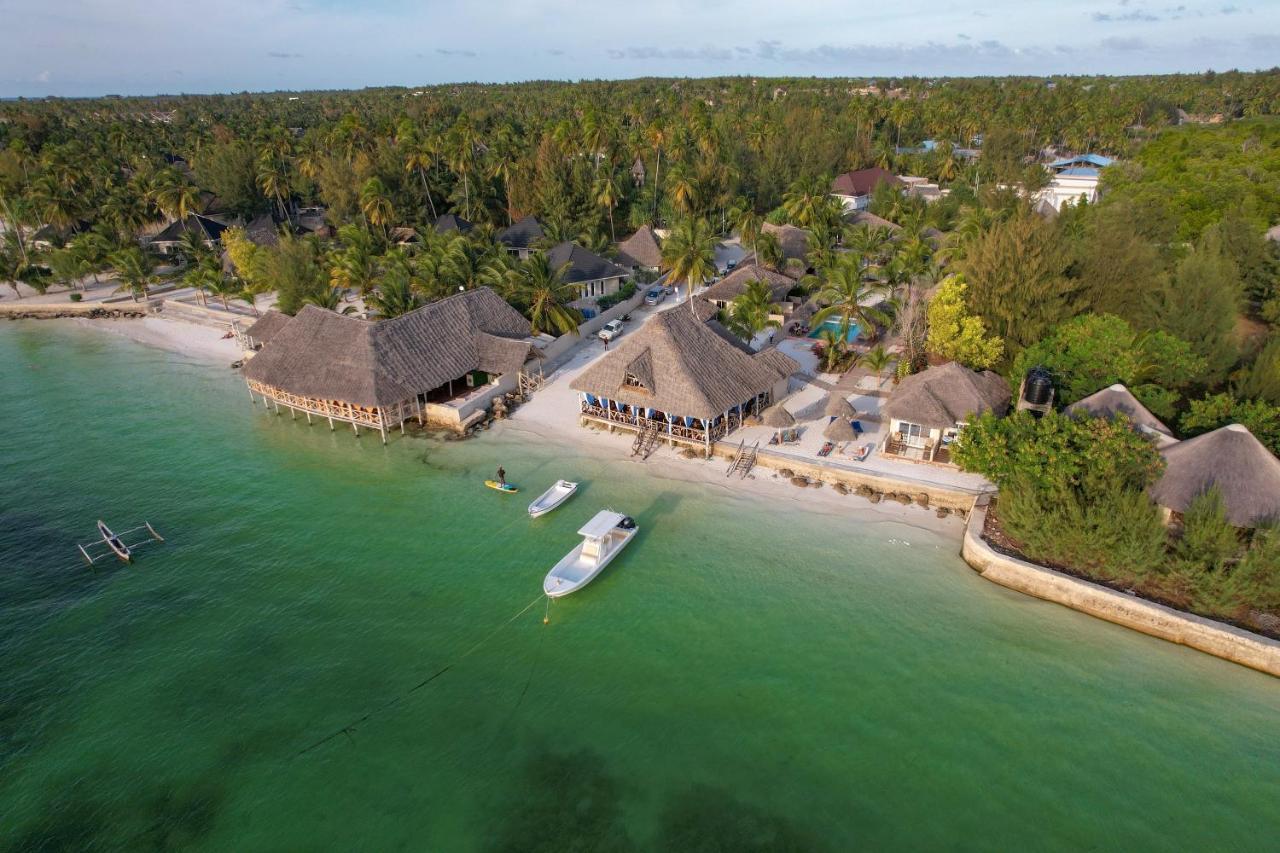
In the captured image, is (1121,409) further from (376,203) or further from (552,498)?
(376,203)

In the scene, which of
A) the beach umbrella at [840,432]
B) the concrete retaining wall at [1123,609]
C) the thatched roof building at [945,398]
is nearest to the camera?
the concrete retaining wall at [1123,609]

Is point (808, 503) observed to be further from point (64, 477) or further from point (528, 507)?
point (64, 477)

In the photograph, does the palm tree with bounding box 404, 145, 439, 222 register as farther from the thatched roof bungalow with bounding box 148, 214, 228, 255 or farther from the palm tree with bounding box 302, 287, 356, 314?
the palm tree with bounding box 302, 287, 356, 314

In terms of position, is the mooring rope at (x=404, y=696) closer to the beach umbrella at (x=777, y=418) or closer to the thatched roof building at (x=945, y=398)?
the beach umbrella at (x=777, y=418)

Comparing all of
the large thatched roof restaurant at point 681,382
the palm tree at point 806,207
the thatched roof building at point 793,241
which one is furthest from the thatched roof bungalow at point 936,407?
the palm tree at point 806,207

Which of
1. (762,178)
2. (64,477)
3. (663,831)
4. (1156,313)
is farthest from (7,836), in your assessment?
(762,178)

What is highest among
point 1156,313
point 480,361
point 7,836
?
point 1156,313
